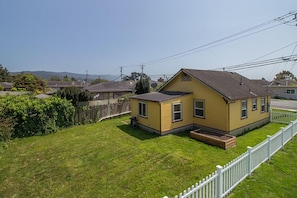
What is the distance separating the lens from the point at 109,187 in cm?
617

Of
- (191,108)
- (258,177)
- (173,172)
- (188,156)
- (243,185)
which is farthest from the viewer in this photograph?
(191,108)

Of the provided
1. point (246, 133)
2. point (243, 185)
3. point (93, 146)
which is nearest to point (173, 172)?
point (243, 185)

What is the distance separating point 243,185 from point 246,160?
836mm

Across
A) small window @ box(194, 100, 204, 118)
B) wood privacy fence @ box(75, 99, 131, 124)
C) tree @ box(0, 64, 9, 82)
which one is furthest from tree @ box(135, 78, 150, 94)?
tree @ box(0, 64, 9, 82)

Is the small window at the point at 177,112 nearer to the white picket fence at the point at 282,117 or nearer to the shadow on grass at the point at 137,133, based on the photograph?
the shadow on grass at the point at 137,133

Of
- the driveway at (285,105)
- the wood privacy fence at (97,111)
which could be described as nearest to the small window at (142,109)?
the wood privacy fence at (97,111)

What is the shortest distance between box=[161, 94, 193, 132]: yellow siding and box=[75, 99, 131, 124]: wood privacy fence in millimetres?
7107

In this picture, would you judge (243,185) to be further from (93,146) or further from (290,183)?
(93,146)

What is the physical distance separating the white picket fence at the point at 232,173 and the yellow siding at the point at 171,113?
5.53 meters

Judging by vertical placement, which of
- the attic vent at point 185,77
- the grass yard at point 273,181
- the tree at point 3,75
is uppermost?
the tree at point 3,75

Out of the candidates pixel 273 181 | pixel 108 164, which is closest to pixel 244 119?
pixel 273 181

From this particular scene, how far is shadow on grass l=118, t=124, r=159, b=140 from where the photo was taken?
11531 mm

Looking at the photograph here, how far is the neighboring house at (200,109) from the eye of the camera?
463 inches

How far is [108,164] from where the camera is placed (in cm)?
784
